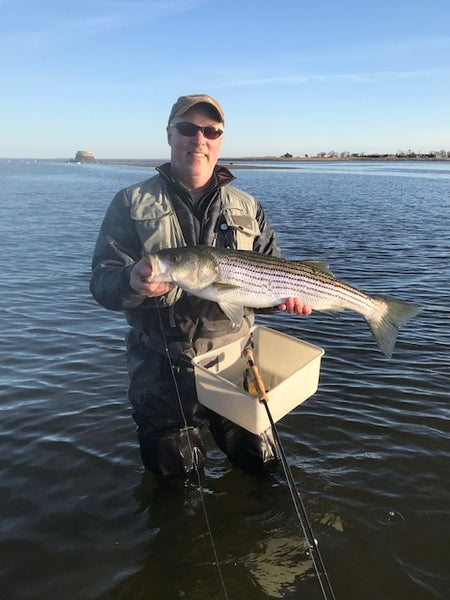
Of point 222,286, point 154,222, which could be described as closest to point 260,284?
point 222,286

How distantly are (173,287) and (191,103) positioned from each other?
73.0 inches

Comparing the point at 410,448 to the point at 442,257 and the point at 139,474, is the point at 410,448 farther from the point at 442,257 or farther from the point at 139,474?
the point at 442,257

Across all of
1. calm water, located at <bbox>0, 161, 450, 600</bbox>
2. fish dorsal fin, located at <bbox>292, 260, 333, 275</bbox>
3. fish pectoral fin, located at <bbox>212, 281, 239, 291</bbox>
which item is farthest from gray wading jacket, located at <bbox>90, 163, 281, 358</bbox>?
calm water, located at <bbox>0, 161, 450, 600</bbox>

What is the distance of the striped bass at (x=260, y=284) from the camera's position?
448cm

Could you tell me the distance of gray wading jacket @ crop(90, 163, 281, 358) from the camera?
195 inches

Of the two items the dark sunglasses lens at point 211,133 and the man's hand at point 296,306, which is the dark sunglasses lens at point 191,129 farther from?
the man's hand at point 296,306

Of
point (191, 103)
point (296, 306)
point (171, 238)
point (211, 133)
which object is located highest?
point (191, 103)

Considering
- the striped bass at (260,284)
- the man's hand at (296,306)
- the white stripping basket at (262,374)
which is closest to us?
the striped bass at (260,284)

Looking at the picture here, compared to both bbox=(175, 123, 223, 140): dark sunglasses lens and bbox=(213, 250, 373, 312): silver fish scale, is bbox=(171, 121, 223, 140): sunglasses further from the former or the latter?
bbox=(213, 250, 373, 312): silver fish scale

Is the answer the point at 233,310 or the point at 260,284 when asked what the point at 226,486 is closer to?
the point at 233,310

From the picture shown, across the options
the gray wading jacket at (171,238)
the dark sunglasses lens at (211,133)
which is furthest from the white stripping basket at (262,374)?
the dark sunglasses lens at (211,133)

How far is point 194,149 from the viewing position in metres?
5.02

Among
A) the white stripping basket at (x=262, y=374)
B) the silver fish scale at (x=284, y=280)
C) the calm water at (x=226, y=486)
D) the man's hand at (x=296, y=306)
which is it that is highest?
the silver fish scale at (x=284, y=280)

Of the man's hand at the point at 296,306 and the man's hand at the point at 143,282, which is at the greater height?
the man's hand at the point at 143,282
